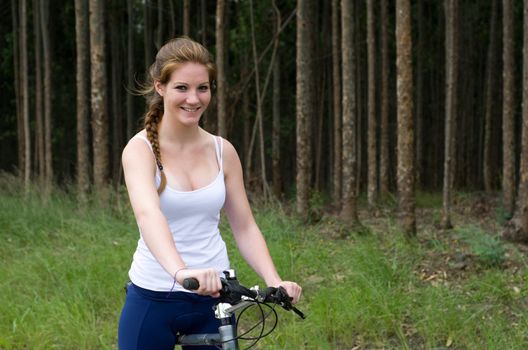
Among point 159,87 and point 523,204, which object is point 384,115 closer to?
point 523,204

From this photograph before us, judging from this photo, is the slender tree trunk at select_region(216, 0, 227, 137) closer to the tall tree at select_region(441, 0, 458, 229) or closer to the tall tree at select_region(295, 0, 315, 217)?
the tall tree at select_region(295, 0, 315, 217)

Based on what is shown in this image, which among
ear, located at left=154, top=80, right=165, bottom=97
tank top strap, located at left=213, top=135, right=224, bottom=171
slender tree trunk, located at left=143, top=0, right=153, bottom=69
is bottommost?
tank top strap, located at left=213, top=135, right=224, bottom=171

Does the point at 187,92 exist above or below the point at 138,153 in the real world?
above

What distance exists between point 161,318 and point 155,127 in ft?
2.23

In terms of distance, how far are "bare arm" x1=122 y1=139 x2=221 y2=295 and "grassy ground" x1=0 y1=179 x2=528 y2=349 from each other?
323cm

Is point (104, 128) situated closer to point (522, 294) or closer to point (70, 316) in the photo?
point (70, 316)

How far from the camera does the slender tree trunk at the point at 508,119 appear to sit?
1171 cm

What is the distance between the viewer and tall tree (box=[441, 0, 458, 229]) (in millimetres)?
11275

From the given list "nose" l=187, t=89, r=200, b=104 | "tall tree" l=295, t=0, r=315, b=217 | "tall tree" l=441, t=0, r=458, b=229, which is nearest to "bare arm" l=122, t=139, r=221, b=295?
"nose" l=187, t=89, r=200, b=104

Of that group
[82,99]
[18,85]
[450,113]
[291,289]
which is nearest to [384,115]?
[450,113]

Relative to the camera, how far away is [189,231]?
251 cm

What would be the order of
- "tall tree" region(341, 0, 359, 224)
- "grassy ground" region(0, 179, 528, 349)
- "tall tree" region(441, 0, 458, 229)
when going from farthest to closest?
"tall tree" region(441, 0, 458, 229)
"tall tree" region(341, 0, 359, 224)
"grassy ground" region(0, 179, 528, 349)

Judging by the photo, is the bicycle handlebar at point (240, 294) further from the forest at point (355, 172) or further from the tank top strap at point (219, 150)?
the forest at point (355, 172)

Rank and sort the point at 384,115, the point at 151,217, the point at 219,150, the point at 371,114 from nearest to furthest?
the point at 151,217
the point at 219,150
the point at 371,114
the point at 384,115
